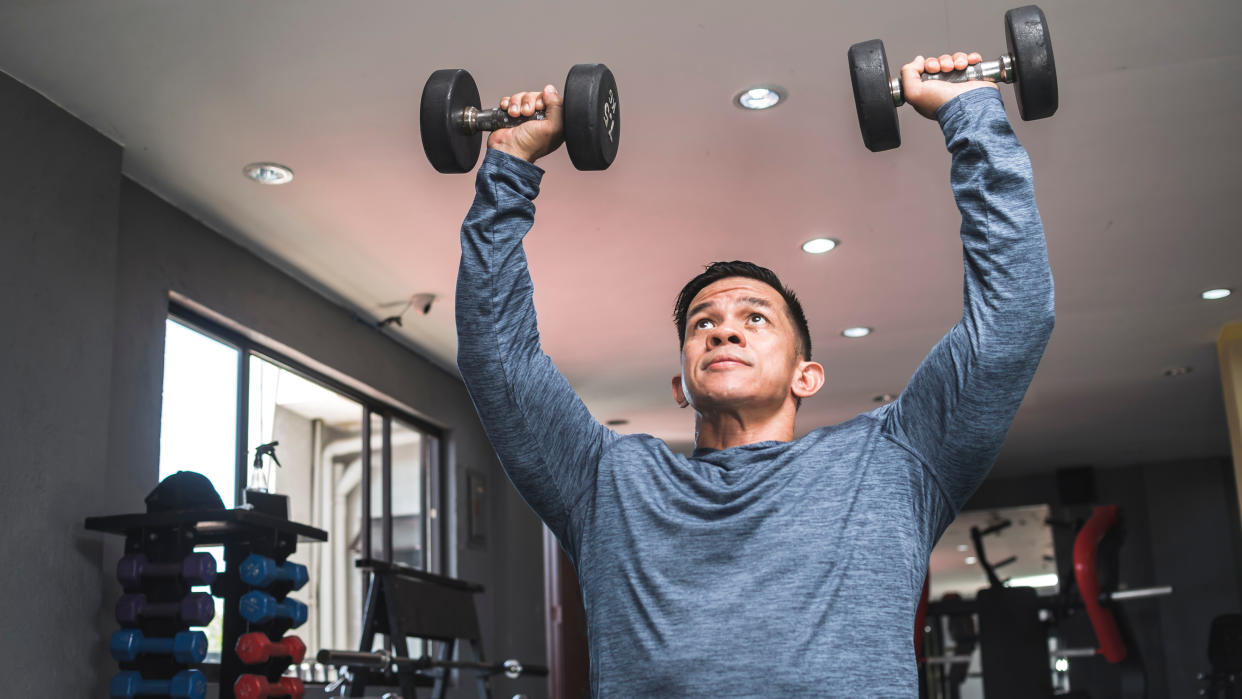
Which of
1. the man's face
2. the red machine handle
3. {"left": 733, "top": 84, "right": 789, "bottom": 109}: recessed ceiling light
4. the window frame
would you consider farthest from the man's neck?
the red machine handle

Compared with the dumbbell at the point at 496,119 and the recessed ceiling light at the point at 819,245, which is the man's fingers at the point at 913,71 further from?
the recessed ceiling light at the point at 819,245

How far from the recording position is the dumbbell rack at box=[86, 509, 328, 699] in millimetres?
2969

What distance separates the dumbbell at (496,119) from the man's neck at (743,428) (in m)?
0.36

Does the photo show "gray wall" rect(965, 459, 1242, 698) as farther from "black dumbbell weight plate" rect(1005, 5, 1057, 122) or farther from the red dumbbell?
"black dumbbell weight plate" rect(1005, 5, 1057, 122)

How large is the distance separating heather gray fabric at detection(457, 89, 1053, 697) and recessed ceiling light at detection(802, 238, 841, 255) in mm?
2846

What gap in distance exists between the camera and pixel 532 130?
1.43 metres

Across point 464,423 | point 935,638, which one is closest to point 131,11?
point 464,423

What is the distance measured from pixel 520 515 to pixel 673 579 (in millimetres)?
5433

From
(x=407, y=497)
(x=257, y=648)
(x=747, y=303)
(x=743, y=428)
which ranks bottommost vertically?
(x=257, y=648)

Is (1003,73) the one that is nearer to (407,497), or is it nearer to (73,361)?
(73,361)

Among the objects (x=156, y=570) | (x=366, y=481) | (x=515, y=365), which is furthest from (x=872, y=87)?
(x=366, y=481)

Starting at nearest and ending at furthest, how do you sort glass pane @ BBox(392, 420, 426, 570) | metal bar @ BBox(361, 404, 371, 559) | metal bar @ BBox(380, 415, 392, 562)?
metal bar @ BBox(361, 404, 371, 559), metal bar @ BBox(380, 415, 392, 562), glass pane @ BBox(392, 420, 426, 570)

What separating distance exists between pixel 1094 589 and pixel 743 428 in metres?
5.02

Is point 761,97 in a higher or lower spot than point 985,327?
higher
